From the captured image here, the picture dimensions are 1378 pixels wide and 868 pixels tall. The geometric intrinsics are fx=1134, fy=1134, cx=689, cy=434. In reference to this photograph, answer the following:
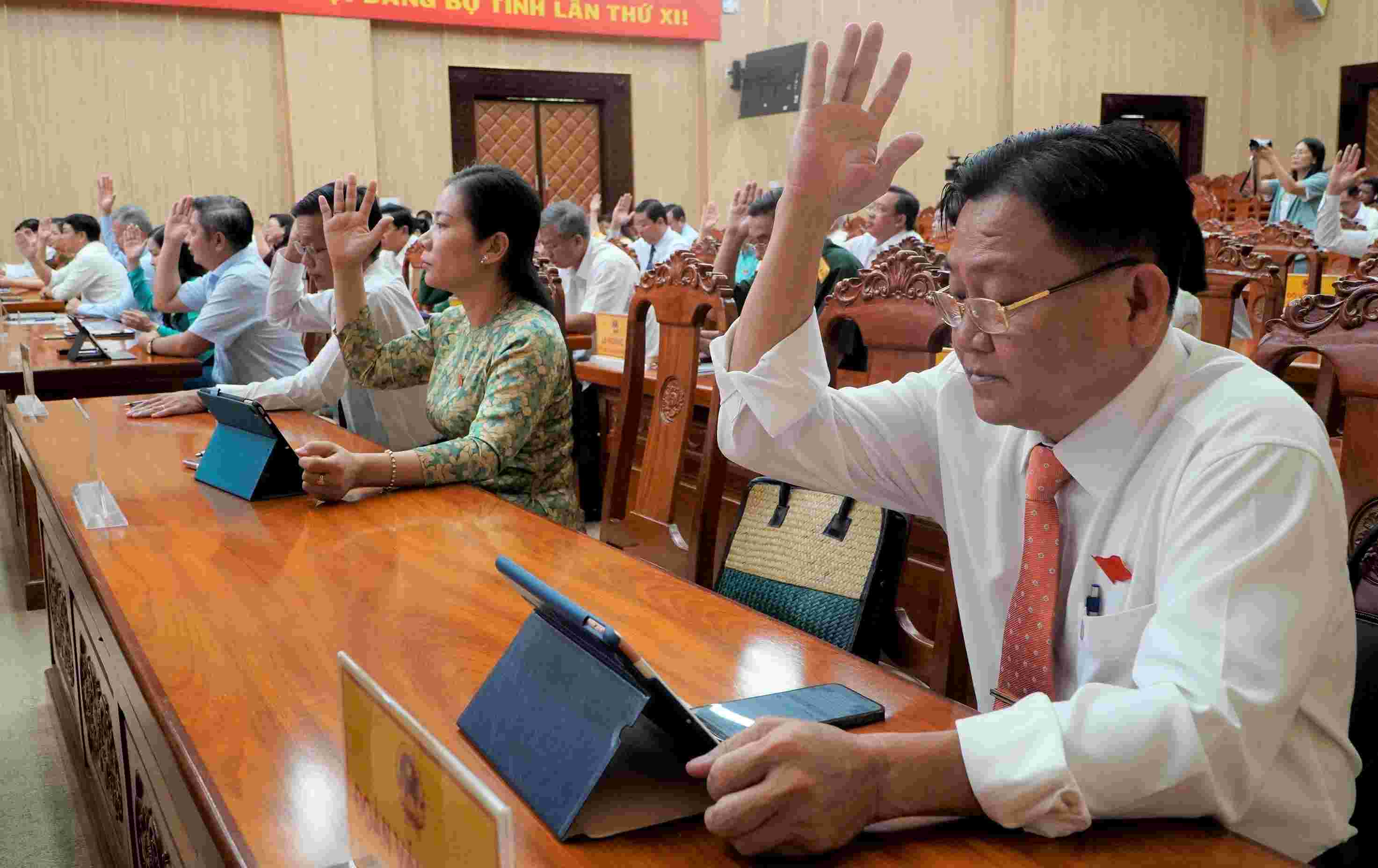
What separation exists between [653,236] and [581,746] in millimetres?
7288

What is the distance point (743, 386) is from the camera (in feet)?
4.03

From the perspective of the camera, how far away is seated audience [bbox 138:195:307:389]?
12.3 ft

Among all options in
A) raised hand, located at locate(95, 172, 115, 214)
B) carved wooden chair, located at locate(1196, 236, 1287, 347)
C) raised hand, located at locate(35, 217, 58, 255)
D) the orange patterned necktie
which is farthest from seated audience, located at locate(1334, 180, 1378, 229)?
raised hand, located at locate(35, 217, 58, 255)

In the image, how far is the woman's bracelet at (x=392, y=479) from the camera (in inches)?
77.0

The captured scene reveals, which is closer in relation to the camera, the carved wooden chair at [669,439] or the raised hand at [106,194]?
the carved wooden chair at [669,439]

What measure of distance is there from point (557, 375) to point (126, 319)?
3087mm

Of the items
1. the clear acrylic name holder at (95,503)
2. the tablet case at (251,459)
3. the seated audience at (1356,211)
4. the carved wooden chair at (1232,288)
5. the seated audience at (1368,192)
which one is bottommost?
the clear acrylic name holder at (95,503)

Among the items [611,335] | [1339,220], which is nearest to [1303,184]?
[1339,220]

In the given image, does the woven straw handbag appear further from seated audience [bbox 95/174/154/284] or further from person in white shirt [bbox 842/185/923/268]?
seated audience [bbox 95/174/154/284]

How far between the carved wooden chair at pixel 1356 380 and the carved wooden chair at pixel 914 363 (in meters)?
0.44

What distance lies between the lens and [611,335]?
3707mm

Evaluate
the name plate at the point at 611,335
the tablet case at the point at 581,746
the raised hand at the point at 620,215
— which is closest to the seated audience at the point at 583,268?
the name plate at the point at 611,335

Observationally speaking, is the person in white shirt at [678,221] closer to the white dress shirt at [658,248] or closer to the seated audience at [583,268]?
the white dress shirt at [658,248]

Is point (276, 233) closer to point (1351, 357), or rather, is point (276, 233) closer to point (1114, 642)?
point (1351, 357)
